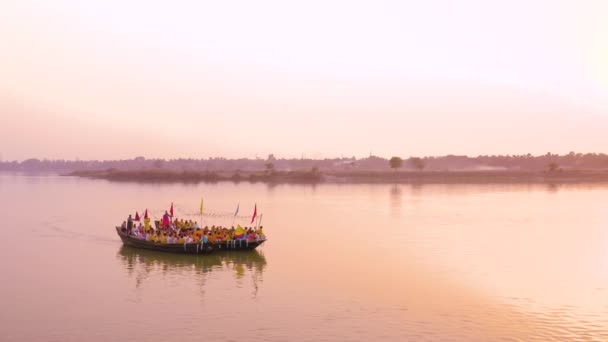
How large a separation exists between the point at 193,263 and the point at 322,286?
11318mm

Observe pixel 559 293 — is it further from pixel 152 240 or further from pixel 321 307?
pixel 152 240

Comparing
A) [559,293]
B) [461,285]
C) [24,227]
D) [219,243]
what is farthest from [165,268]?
[24,227]

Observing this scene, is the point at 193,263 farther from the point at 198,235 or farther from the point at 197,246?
the point at 198,235

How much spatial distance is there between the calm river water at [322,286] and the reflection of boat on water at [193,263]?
0.14 meters

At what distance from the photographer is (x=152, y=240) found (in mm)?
45406

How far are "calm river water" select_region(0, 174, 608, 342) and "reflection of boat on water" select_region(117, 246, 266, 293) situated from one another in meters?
0.14

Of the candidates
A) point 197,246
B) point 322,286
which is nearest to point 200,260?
point 197,246

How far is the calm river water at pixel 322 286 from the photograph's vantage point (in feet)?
86.7

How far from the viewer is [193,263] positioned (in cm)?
4138

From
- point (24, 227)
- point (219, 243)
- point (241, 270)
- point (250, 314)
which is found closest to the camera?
point (250, 314)

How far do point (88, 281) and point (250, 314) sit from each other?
13.4 meters

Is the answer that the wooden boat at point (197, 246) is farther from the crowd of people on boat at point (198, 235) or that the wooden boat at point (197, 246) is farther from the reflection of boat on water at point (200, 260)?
the reflection of boat on water at point (200, 260)

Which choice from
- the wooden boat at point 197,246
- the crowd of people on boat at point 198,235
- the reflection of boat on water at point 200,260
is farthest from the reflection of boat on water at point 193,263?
the crowd of people on boat at point 198,235

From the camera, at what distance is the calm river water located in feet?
86.7
